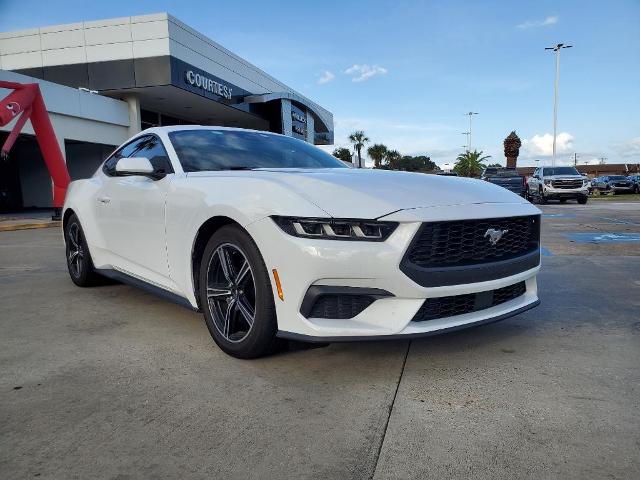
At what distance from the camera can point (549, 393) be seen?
Answer: 2396 mm

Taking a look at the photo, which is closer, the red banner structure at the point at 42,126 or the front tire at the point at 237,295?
the front tire at the point at 237,295

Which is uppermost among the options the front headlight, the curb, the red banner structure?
the red banner structure

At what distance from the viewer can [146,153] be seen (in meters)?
4.05

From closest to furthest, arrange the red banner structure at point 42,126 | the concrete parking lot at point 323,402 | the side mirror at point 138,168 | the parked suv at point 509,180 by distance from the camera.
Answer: the concrete parking lot at point 323,402
the side mirror at point 138,168
the red banner structure at point 42,126
the parked suv at point 509,180

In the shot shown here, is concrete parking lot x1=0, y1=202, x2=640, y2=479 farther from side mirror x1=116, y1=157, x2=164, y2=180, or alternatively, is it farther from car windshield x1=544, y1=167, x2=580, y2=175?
car windshield x1=544, y1=167, x2=580, y2=175

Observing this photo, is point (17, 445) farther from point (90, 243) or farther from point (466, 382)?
point (90, 243)

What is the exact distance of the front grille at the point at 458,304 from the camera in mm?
2531

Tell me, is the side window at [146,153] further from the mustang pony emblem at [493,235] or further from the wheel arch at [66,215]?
the mustang pony emblem at [493,235]

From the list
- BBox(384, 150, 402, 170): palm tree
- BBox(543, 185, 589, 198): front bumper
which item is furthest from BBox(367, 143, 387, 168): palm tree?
BBox(543, 185, 589, 198): front bumper

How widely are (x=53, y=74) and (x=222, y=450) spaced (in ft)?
87.4

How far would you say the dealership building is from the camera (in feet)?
73.7

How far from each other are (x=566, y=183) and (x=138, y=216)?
20724 mm

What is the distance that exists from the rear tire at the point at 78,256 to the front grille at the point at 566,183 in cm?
2010

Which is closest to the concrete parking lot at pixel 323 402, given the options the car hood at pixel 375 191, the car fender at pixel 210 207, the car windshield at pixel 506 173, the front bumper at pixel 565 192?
the car fender at pixel 210 207
